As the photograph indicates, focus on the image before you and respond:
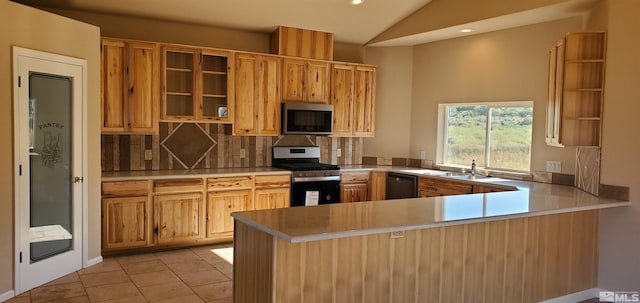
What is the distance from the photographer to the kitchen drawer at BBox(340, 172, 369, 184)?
20.4 feet

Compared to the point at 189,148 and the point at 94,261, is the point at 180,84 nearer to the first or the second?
the point at 189,148

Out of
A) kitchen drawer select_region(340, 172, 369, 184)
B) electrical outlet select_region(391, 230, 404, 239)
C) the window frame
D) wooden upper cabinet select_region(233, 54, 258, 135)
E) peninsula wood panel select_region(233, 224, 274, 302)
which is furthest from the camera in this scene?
kitchen drawer select_region(340, 172, 369, 184)

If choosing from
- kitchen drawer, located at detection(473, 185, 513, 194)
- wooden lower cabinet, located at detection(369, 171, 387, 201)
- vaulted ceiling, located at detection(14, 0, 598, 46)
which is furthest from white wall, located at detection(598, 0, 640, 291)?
wooden lower cabinet, located at detection(369, 171, 387, 201)

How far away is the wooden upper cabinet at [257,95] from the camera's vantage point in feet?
18.9

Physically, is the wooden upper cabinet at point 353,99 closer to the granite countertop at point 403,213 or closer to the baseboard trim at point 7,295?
the granite countertop at point 403,213

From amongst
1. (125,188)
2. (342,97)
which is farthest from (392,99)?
(125,188)

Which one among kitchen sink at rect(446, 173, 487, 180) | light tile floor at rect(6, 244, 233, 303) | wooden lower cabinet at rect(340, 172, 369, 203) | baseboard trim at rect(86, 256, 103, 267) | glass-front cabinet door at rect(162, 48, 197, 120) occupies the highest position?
glass-front cabinet door at rect(162, 48, 197, 120)

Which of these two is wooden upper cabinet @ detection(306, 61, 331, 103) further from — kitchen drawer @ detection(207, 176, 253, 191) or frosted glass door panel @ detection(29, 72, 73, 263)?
frosted glass door panel @ detection(29, 72, 73, 263)

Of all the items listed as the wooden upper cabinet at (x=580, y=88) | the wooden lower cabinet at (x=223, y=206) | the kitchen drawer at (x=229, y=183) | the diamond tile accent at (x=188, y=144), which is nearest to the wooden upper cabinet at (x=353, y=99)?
the kitchen drawer at (x=229, y=183)

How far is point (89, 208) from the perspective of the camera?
15.1 feet

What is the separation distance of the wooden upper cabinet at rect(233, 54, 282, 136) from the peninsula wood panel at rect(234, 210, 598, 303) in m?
3.07

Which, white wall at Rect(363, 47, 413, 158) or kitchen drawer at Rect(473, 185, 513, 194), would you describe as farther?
white wall at Rect(363, 47, 413, 158)

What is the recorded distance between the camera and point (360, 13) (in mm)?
5895

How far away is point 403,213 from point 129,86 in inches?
136
